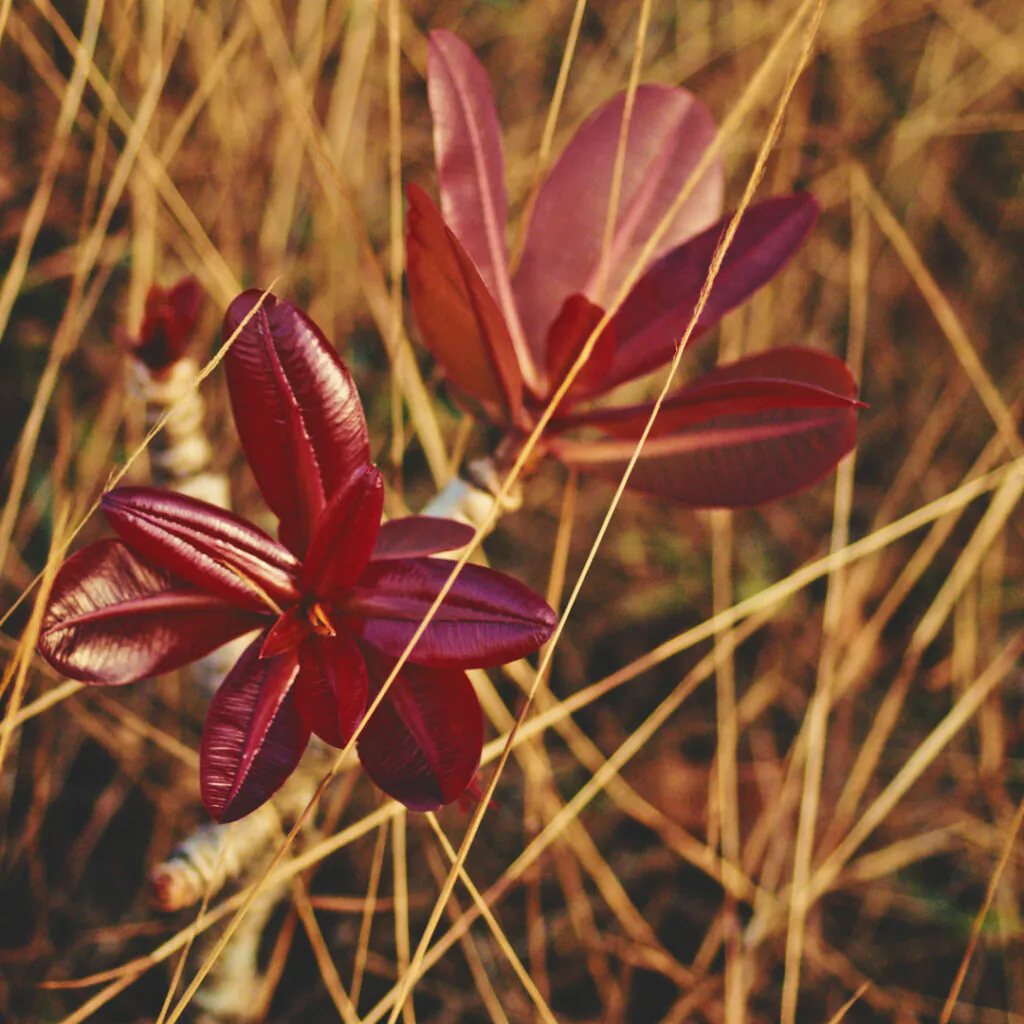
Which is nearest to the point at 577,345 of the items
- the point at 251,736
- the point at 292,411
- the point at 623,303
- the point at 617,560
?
the point at 623,303

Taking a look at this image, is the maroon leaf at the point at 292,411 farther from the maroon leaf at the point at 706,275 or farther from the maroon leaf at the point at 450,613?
the maroon leaf at the point at 706,275

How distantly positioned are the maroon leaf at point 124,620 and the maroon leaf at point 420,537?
0.09m

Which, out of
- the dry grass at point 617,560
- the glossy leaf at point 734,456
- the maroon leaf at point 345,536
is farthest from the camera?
the dry grass at point 617,560

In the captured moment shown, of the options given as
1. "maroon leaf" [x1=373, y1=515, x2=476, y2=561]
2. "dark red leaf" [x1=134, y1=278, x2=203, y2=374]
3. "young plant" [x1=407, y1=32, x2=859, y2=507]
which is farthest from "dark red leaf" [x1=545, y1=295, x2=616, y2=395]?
"dark red leaf" [x1=134, y1=278, x2=203, y2=374]

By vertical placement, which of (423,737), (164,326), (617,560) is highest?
(164,326)

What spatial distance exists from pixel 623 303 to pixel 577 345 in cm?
8

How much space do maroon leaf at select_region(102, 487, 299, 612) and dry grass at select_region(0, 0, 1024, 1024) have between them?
416 mm

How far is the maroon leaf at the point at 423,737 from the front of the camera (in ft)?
1.59

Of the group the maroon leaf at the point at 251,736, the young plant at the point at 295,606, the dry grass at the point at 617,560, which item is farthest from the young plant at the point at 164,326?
the dry grass at the point at 617,560

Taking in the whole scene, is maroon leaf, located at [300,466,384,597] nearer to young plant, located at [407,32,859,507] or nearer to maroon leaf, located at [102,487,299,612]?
maroon leaf, located at [102,487,299,612]

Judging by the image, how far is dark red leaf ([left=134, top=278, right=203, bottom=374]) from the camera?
0.57m

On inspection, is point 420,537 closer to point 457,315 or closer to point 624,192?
point 457,315

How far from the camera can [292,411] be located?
510mm

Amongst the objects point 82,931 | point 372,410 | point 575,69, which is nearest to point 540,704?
point 372,410
